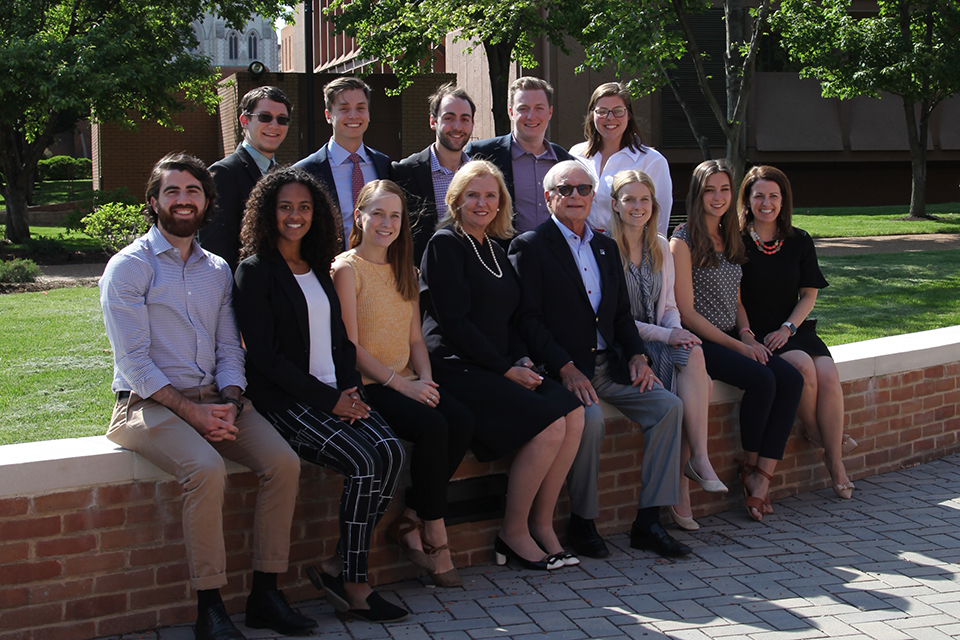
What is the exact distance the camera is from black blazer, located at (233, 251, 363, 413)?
423cm

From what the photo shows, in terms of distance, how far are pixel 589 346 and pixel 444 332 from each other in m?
0.79

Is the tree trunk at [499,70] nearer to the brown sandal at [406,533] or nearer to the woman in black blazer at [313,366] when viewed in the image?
the woman in black blazer at [313,366]

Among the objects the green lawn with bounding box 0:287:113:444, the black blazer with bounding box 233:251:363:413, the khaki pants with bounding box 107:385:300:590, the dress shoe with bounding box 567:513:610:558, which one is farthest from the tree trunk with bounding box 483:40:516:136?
the khaki pants with bounding box 107:385:300:590

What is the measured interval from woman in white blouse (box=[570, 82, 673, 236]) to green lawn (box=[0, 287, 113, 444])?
3210mm

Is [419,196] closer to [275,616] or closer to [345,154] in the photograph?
[345,154]

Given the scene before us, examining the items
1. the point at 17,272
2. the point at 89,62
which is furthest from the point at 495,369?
the point at 89,62

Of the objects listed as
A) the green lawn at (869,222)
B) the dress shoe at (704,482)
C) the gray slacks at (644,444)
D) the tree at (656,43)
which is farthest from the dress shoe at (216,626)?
the green lawn at (869,222)

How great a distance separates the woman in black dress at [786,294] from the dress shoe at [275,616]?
3.34m

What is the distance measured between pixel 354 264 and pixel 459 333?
0.63 metres

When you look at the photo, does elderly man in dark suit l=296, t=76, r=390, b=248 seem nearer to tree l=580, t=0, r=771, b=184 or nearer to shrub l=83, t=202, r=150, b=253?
tree l=580, t=0, r=771, b=184

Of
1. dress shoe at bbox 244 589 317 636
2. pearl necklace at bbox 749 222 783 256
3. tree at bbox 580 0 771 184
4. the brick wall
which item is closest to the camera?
the brick wall

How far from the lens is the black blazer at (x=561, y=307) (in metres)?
5.09

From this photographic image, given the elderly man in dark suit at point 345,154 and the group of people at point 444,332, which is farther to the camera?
the elderly man in dark suit at point 345,154

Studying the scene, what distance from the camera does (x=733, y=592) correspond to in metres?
4.45
